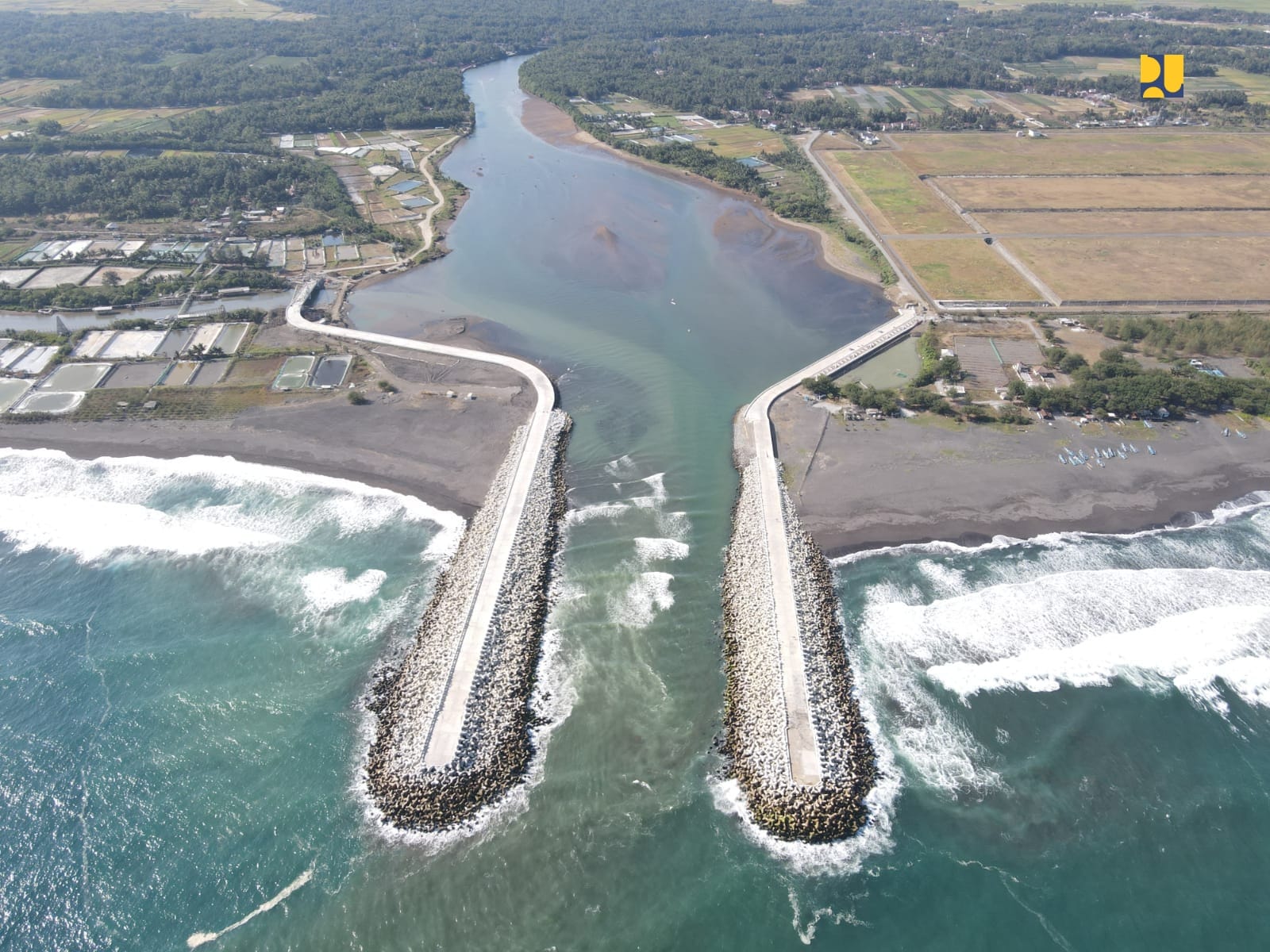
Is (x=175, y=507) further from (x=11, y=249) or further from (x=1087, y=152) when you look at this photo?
(x=1087, y=152)

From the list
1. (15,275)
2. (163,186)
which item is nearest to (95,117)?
(163,186)

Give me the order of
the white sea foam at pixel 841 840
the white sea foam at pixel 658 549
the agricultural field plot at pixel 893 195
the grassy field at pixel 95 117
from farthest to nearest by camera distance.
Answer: the grassy field at pixel 95 117
the agricultural field plot at pixel 893 195
the white sea foam at pixel 658 549
the white sea foam at pixel 841 840

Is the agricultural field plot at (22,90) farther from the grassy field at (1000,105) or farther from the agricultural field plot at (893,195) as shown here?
the grassy field at (1000,105)

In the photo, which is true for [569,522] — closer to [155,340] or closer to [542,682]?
[542,682]

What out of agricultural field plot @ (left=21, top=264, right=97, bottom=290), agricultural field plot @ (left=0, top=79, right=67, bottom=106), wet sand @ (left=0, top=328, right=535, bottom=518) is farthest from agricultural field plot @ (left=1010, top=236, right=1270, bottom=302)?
agricultural field plot @ (left=0, top=79, right=67, bottom=106)

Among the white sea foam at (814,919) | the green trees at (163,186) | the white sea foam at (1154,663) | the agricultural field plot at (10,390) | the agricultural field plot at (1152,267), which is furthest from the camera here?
the green trees at (163,186)

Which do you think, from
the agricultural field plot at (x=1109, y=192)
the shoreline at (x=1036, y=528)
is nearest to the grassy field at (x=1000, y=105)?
the agricultural field plot at (x=1109, y=192)

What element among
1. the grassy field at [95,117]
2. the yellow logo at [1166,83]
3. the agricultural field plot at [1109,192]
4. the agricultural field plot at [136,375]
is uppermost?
the grassy field at [95,117]

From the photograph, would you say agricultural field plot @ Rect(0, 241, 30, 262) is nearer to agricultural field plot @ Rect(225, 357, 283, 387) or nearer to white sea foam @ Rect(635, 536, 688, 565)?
agricultural field plot @ Rect(225, 357, 283, 387)
